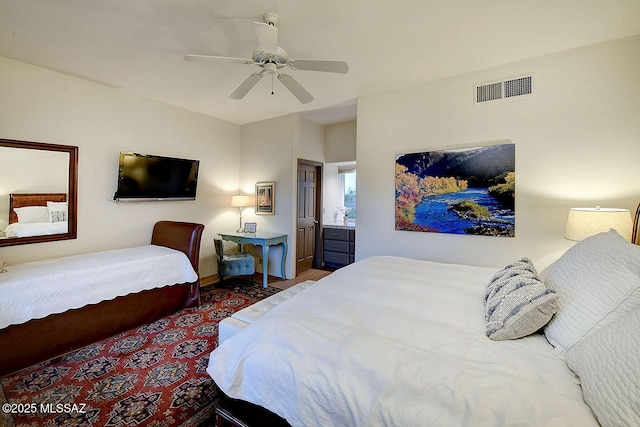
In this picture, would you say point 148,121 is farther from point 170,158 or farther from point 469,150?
point 469,150

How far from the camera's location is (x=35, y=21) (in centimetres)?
208

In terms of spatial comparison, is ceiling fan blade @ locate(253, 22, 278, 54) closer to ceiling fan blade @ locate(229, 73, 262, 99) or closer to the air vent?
ceiling fan blade @ locate(229, 73, 262, 99)

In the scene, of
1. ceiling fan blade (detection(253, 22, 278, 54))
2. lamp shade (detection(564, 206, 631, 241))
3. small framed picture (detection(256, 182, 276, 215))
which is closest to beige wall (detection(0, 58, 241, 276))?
small framed picture (detection(256, 182, 276, 215))

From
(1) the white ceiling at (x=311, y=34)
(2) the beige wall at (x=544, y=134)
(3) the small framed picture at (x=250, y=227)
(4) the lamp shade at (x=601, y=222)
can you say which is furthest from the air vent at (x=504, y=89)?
(3) the small framed picture at (x=250, y=227)

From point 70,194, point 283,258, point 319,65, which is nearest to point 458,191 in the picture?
point 319,65

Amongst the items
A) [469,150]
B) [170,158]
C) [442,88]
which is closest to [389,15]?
[442,88]

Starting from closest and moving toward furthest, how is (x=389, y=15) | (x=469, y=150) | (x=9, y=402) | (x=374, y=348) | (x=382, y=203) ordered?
(x=374, y=348), (x=9, y=402), (x=389, y=15), (x=469, y=150), (x=382, y=203)

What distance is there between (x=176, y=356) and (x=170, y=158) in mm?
2590

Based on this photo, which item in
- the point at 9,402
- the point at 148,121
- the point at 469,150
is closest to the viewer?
the point at 9,402

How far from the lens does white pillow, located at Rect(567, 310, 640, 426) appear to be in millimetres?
693

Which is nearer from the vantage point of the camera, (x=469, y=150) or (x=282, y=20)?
(x=282, y=20)

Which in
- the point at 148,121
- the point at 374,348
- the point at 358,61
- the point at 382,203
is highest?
the point at 358,61

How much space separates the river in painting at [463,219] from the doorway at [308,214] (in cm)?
221

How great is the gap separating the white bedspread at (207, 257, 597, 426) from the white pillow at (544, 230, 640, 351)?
115mm
